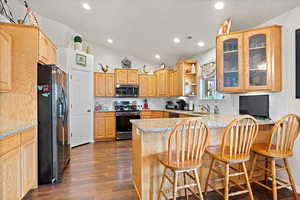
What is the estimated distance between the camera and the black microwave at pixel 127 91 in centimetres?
537

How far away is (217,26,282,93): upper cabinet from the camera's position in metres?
2.36

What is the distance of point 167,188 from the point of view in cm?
204

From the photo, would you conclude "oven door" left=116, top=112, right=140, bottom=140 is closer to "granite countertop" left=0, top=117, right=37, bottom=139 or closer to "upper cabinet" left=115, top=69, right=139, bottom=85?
"upper cabinet" left=115, top=69, right=139, bottom=85

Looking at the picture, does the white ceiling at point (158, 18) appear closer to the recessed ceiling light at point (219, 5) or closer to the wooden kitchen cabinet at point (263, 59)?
the recessed ceiling light at point (219, 5)

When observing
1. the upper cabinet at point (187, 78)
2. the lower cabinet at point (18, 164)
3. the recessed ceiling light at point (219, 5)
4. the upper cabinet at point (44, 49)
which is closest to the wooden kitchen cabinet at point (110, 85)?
the upper cabinet at point (187, 78)

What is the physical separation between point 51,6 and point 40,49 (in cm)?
178

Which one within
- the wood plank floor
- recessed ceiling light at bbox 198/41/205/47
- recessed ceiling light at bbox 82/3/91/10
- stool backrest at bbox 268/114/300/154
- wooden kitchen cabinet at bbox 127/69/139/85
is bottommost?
the wood plank floor

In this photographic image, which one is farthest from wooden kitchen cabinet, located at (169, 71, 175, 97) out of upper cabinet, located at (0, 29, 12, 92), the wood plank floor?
upper cabinet, located at (0, 29, 12, 92)

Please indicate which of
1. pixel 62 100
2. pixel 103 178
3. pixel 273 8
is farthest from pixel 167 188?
pixel 273 8

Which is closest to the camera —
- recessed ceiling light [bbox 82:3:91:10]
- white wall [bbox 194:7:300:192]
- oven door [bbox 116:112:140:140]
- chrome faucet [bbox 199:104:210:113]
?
white wall [bbox 194:7:300:192]

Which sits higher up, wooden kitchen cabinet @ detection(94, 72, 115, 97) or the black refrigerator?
wooden kitchen cabinet @ detection(94, 72, 115, 97)

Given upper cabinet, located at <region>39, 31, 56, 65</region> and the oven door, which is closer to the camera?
upper cabinet, located at <region>39, 31, 56, 65</region>

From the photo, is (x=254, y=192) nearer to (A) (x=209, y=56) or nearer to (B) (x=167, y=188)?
(B) (x=167, y=188)

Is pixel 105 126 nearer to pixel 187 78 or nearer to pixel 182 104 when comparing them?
pixel 182 104
